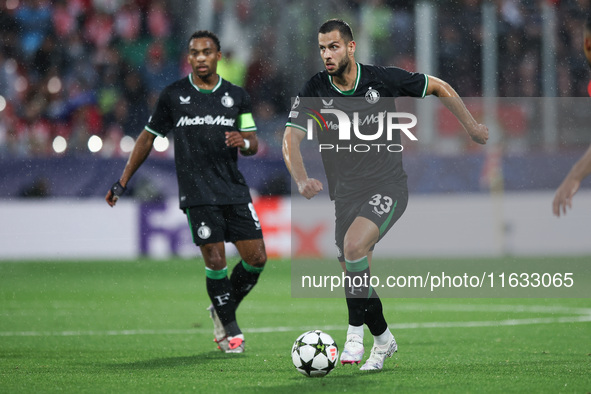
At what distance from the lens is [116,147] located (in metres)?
15.8

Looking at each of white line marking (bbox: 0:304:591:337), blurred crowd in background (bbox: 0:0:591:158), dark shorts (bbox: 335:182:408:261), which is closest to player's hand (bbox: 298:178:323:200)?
dark shorts (bbox: 335:182:408:261)

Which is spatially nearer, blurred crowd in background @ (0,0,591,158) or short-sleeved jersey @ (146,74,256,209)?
short-sleeved jersey @ (146,74,256,209)

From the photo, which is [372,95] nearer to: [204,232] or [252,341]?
[204,232]

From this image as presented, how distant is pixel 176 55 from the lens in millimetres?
17922

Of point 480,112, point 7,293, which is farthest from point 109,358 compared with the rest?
point 480,112

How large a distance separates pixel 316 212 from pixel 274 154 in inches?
50.6

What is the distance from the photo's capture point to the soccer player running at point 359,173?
6.28 m

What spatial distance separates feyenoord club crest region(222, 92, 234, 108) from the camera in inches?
305

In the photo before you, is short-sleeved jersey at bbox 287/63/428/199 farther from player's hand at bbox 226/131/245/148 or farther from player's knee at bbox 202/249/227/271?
player's knee at bbox 202/249/227/271

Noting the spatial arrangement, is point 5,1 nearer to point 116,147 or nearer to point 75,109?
point 75,109

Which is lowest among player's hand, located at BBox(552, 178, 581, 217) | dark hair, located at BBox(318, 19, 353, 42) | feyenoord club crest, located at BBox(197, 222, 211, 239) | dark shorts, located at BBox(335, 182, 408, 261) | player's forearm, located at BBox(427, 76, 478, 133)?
feyenoord club crest, located at BBox(197, 222, 211, 239)

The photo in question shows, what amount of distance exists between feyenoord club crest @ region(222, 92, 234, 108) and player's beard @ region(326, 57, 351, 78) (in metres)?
1.41

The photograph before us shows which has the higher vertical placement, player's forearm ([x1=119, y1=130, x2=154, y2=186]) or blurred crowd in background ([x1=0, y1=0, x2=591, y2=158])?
blurred crowd in background ([x1=0, y1=0, x2=591, y2=158])

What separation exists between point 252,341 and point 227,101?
201 centimetres
